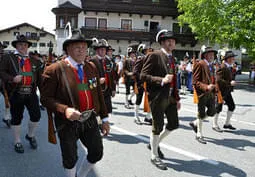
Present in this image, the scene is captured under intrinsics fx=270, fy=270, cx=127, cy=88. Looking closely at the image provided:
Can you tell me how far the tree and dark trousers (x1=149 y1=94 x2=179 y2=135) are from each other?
1585 cm

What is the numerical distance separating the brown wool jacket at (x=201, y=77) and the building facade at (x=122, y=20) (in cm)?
2707

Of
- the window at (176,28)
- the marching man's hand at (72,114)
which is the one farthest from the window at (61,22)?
the marching man's hand at (72,114)

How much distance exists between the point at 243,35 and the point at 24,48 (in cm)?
1738

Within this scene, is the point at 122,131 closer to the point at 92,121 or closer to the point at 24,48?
the point at 24,48

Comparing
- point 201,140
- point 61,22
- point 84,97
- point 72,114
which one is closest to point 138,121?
point 201,140

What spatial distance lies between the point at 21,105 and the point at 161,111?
8.36ft

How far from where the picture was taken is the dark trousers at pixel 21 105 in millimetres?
4859

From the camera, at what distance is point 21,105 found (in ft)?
16.2

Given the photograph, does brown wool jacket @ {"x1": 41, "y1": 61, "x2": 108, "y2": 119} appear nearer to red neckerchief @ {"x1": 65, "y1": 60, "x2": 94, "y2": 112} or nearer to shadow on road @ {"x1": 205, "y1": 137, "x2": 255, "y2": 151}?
red neckerchief @ {"x1": 65, "y1": 60, "x2": 94, "y2": 112}

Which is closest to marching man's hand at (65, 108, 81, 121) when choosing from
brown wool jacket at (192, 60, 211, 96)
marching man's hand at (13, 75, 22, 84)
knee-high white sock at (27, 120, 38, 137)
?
marching man's hand at (13, 75, 22, 84)

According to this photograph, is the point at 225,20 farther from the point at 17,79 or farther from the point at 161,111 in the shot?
the point at 17,79

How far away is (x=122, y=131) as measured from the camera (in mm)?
6793

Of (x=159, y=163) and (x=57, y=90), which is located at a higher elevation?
(x=57, y=90)

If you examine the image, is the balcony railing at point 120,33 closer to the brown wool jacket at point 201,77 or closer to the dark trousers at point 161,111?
the brown wool jacket at point 201,77
